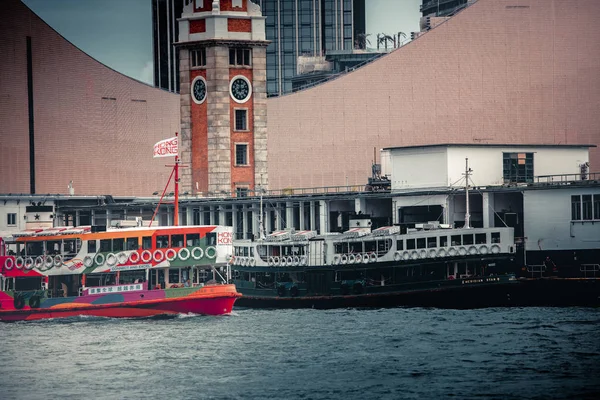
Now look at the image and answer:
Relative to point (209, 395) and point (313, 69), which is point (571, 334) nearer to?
point (209, 395)

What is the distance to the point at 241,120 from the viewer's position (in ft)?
370

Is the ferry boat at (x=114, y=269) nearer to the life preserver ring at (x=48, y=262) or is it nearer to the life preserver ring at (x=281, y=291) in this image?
the life preserver ring at (x=48, y=262)

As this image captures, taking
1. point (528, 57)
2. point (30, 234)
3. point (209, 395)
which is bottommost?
point (209, 395)

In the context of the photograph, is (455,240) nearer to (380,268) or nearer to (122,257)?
(380,268)

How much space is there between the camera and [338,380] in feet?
190

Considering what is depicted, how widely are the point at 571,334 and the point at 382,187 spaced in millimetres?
33682

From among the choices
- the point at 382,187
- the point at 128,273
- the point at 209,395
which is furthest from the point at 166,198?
the point at 209,395

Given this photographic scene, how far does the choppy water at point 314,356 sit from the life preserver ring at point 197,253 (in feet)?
9.57

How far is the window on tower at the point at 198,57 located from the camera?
112m

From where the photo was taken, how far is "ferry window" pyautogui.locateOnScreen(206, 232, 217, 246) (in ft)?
257

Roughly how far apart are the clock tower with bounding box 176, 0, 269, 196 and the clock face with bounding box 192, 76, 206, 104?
0.23 feet

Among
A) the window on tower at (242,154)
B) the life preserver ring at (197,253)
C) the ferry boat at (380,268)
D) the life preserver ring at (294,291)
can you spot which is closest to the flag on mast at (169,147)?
the life preserver ring at (197,253)

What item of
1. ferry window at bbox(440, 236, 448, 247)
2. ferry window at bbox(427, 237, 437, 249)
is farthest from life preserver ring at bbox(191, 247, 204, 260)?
ferry window at bbox(440, 236, 448, 247)

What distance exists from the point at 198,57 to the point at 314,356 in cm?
5159
